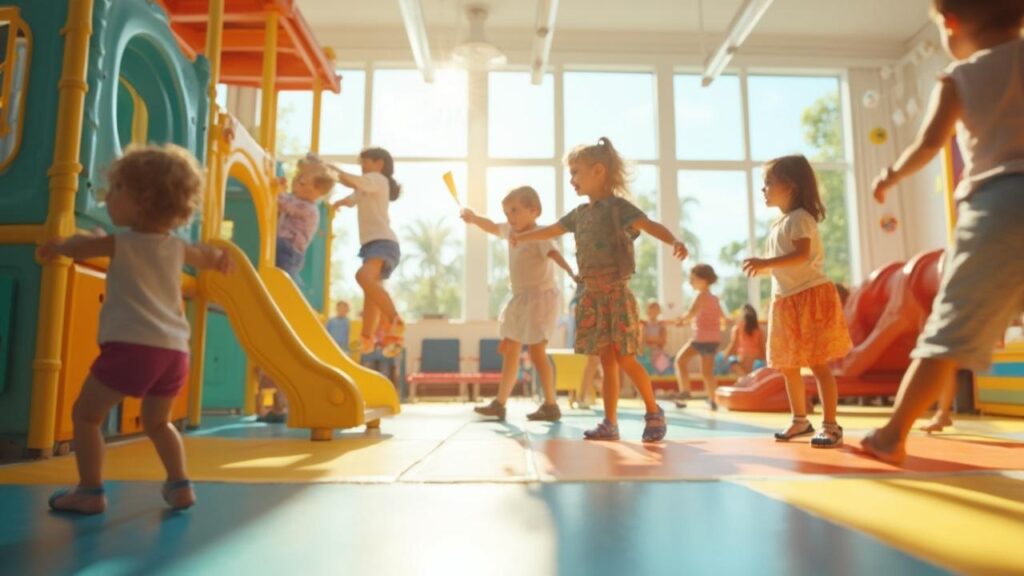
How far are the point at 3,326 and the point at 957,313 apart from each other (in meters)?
2.83

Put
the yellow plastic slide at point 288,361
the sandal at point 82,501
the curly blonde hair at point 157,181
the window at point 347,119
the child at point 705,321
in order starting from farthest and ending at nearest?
the window at point 347,119
the child at point 705,321
the yellow plastic slide at point 288,361
the curly blonde hair at point 157,181
the sandal at point 82,501

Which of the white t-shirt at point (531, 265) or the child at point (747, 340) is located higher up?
the white t-shirt at point (531, 265)

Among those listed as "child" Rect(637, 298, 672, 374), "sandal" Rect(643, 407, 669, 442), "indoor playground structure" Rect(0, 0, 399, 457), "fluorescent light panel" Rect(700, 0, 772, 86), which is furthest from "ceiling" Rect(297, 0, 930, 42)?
"sandal" Rect(643, 407, 669, 442)

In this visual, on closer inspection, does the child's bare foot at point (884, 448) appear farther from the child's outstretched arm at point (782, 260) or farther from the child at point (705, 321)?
the child at point (705, 321)

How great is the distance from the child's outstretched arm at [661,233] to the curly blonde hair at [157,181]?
1.75 m

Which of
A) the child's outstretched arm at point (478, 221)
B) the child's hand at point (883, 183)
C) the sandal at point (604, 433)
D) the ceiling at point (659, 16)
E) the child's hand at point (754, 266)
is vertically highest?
the ceiling at point (659, 16)

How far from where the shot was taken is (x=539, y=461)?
213cm

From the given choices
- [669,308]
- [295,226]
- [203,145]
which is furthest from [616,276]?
[669,308]

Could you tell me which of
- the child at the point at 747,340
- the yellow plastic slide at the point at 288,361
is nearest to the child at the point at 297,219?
the yellow plastic slide at the point at 288,361

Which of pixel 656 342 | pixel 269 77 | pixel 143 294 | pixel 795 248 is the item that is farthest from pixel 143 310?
pixel 656 342

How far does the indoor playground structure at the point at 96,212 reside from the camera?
2.30 meters

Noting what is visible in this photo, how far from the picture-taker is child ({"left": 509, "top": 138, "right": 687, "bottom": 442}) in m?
2.84

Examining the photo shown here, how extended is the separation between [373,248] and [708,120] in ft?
26.0

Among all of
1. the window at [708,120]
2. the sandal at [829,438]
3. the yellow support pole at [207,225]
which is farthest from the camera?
the window at [708,120]
